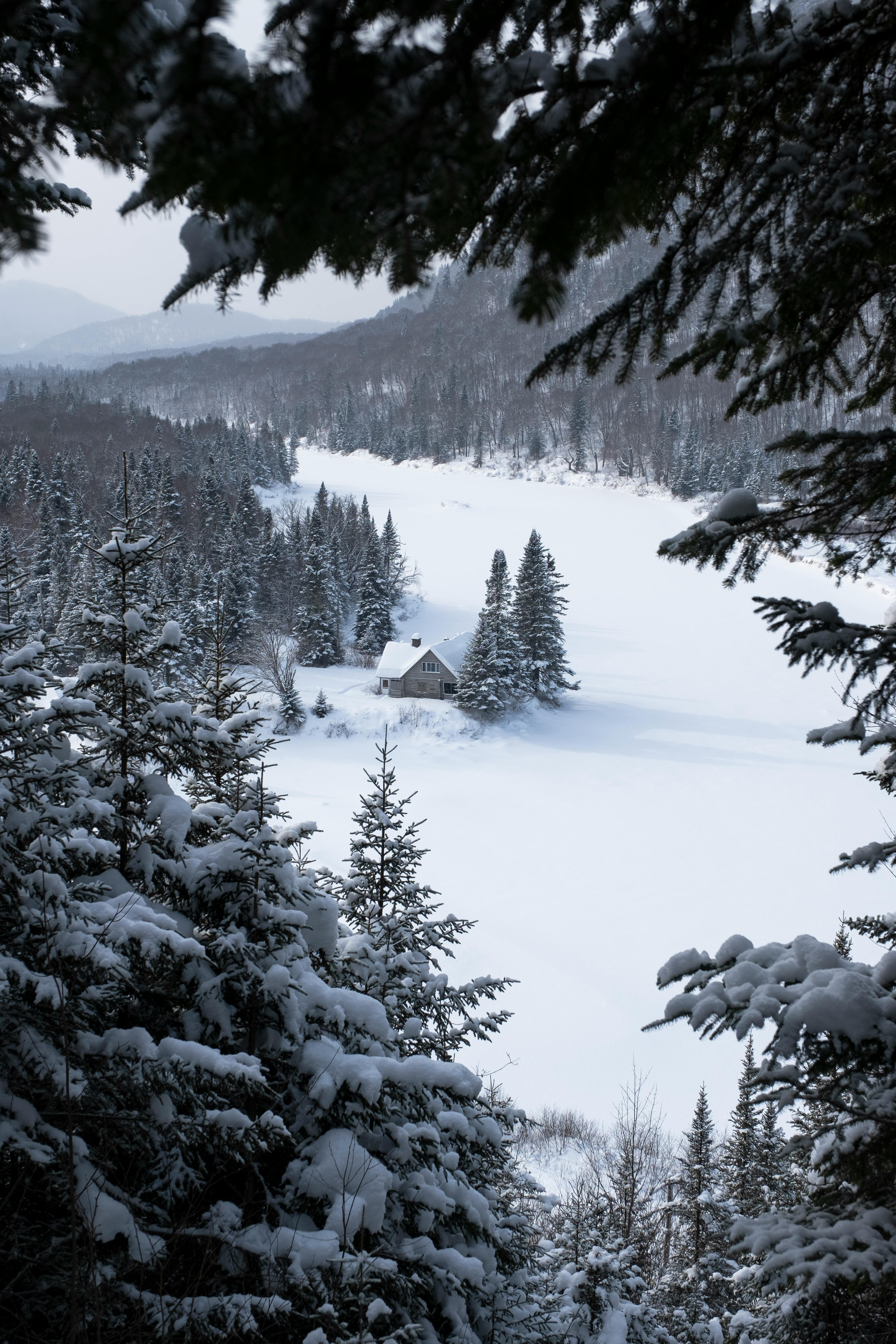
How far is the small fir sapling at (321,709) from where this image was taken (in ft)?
110

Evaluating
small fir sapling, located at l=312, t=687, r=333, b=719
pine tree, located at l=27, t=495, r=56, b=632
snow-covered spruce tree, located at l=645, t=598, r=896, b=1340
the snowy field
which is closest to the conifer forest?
snow-covered spruce tree, located at l=645, t=598, r=896, b=1340

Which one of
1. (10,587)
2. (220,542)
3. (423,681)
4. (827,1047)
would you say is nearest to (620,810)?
(423,681)

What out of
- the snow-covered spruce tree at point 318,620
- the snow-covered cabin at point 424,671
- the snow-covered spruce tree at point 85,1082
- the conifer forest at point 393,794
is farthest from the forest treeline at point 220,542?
the snow-covered spruce tree at point 85,1082

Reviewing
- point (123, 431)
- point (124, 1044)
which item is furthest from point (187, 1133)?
point (123, 431)

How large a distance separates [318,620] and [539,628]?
14290 mm

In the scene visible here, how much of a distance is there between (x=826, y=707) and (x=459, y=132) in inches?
1573

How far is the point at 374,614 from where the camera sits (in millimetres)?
44375

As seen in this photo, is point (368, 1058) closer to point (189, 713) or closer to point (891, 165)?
point (189, 713)

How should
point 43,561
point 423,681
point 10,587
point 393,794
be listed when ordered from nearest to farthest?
point 10,587
point 393,794
point 423,681
point 43,561

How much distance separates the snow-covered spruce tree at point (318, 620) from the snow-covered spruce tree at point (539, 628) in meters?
12.1

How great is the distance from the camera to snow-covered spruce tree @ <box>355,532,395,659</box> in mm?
44031

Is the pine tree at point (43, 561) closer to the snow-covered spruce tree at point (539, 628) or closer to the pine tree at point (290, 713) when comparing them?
the pine tree at point (290, 713)

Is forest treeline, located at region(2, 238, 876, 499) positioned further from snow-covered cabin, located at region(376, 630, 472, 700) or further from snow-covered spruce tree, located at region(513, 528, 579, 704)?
snow-covered cabin, located at region(376, 630, 472, 700)

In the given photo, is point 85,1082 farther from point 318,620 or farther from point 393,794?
point 318,620
